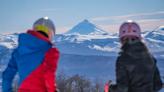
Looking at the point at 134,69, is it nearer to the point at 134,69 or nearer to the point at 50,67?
the point at 134,69

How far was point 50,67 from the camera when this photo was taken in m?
4.50

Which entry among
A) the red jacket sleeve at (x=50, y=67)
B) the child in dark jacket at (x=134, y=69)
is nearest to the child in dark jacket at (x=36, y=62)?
the red jacket sleeve at (x=50, y=67)

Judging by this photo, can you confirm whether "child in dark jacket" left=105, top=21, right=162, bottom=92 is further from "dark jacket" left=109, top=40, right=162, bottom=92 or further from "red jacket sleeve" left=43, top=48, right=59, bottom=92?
"red jacket sleeve" left=43, top=48, right=59, bottom=92

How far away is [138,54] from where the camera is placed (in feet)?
14.6

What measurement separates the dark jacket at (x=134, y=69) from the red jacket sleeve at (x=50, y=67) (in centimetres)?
128

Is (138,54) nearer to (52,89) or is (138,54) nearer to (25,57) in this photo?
(52,89)

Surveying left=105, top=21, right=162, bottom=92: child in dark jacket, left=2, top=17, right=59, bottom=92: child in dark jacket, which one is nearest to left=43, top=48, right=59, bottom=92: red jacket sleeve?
left=2, top=17, right=59, bottom=92: child in dark jacket

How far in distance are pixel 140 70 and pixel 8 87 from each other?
2937 mm

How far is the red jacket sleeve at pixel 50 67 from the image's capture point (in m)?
4.45

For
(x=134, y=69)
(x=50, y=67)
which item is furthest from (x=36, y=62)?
(x=134, y=69)

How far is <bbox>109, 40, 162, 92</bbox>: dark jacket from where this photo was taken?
444 centimetres

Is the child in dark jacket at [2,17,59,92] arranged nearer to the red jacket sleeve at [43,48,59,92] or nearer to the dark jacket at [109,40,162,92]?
the red jacket sleeve at [43,48,59,92]

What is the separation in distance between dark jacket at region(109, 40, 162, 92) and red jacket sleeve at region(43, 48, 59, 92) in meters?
1.28

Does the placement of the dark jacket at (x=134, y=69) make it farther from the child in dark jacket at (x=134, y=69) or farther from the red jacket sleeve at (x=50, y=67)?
the red jacket sleeve at (x=50, y=67)
